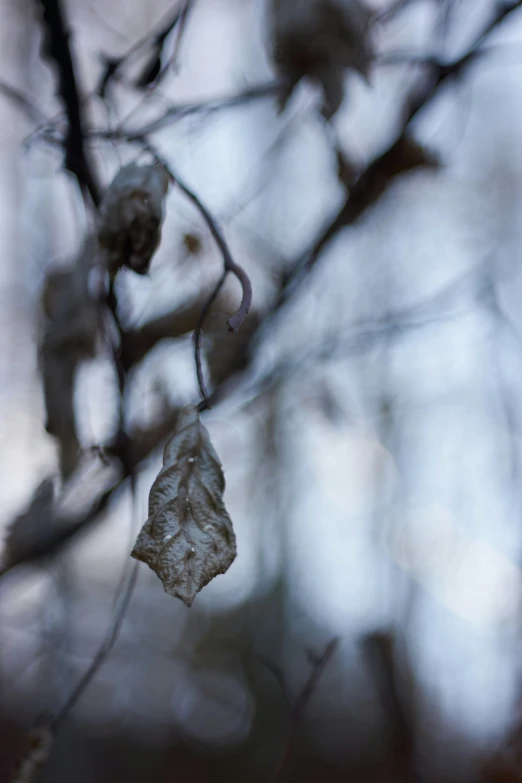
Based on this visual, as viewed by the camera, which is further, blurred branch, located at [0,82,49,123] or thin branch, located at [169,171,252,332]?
blurred branch, located at [0,82,49,123]


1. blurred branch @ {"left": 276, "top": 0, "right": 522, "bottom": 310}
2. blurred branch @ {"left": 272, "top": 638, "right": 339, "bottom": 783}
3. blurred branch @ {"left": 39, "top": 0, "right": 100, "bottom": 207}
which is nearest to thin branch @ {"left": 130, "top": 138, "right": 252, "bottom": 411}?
blurred branch @ {"left": 39, "top": 0, "right": 100, "bottom": 207}

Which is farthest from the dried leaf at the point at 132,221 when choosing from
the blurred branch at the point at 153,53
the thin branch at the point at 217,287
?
the blurred branch at the point at 153,53

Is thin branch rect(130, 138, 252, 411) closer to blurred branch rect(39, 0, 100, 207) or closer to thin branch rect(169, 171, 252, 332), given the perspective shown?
thin branch rect(169, 171, 252, 332)

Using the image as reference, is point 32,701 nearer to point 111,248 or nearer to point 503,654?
point 503,654

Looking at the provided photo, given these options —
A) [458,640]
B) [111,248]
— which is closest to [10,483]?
[111,248]

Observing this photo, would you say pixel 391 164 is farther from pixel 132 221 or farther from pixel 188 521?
pixel 188 521

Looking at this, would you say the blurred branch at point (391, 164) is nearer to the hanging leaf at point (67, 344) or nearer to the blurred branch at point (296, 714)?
the hanging leaf at point (67, 344)
